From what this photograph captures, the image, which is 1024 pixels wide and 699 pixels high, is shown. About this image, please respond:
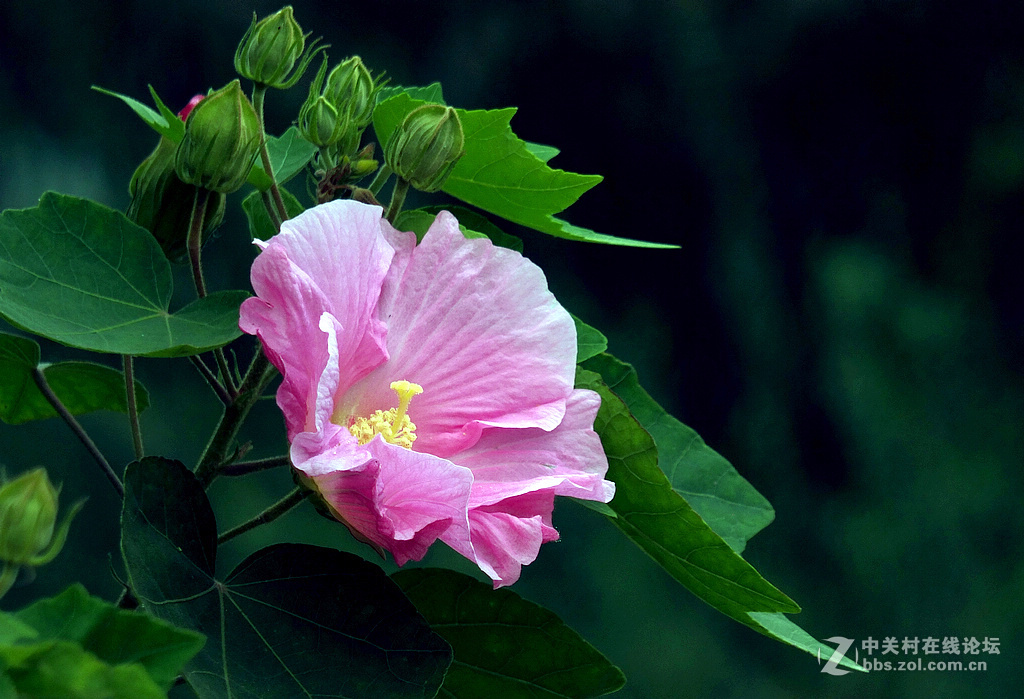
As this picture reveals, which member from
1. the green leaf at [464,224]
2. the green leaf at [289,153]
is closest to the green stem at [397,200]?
the green leaf at [464,224]

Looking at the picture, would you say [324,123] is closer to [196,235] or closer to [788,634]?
[196,235]

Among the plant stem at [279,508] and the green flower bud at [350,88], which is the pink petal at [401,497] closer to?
the plant stem at [279,508]

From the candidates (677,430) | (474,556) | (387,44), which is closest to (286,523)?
(387,44)

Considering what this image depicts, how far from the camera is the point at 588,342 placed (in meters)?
0.54

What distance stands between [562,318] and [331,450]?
126 millimetres

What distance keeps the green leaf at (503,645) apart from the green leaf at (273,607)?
7cm

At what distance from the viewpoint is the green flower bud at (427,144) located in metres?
0.49

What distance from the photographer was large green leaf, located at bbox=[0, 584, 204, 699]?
0.94 feet

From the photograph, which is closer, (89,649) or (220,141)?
(89,649)

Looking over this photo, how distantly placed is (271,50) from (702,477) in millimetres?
337

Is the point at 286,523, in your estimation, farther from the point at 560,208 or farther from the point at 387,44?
the point at 560,208

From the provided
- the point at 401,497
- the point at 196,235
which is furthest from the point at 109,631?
the point at 196,235

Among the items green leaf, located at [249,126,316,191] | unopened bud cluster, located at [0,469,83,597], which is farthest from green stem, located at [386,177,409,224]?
unopened bud cluster, located at [0,469,83,597]

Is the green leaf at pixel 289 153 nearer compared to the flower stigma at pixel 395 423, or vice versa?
the flower stigma at pixel 395 423
